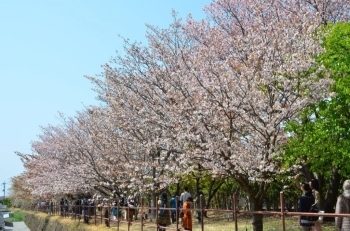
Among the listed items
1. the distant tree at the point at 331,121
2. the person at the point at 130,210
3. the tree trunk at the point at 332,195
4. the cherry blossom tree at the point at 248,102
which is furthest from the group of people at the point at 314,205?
the tree trunk at the point at 332,195

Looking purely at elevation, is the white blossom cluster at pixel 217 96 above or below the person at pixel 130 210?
above

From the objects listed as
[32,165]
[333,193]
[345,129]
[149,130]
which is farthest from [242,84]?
[32,165]

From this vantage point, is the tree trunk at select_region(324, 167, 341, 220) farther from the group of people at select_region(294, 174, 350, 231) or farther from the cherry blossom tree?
the group of people at select_region(294, 174, 350, 231)

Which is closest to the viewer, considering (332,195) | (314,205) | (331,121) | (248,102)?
(314,205)

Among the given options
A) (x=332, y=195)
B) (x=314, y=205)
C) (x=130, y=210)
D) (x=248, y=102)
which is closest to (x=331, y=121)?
(x=248, y=102)

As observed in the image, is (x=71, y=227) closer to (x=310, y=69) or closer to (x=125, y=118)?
(x=125, y=118)

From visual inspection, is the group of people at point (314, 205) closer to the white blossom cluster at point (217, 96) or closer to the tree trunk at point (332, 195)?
the white blossom cluster at point (217, 96)

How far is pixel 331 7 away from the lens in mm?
22969

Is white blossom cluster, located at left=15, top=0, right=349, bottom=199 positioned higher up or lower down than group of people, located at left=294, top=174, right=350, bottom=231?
higher up

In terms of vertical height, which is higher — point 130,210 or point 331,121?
point 331,121

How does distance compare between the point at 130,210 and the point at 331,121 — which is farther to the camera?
the point at 130,210

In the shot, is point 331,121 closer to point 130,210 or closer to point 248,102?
point 248,102

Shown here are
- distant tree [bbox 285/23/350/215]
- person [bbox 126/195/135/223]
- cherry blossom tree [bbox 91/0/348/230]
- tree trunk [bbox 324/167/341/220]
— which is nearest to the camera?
cherry blossom tree [bbox 91/0/348/230]

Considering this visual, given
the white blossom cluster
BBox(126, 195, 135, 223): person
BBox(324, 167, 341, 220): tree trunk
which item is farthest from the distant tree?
BBox(126, 195, 135, 223): person
